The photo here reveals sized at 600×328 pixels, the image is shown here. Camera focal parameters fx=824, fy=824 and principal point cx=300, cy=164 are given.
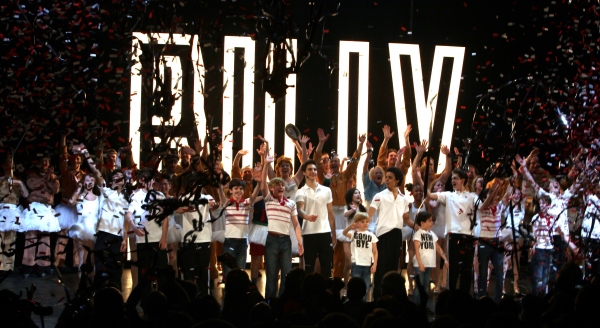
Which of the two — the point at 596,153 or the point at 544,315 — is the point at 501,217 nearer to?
the point at 596,153

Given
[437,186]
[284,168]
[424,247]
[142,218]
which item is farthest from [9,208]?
[437,186]

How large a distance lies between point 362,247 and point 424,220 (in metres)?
0.67

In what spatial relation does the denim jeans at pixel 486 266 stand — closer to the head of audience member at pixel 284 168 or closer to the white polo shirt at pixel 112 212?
the head of audience member at pixel 284 168

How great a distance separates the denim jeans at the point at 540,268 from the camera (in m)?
8.16

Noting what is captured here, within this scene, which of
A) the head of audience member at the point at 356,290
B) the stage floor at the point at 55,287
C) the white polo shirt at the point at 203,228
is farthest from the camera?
the white polo shirt at the point at 203,228

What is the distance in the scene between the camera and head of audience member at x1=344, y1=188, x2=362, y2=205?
27.2ft

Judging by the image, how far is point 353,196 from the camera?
27.3ft

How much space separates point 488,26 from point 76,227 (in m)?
6.37

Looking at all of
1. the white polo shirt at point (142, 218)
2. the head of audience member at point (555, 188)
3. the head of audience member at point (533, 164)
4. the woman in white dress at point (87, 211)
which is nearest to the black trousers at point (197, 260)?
the white polo shirt at point (142, 218)

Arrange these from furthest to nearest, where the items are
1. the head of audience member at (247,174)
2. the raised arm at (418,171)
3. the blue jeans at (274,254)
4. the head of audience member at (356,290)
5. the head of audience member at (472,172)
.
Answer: the head of audience member at (472,172), the head of audience member at (247,174), the raised arm at (418,171), the blue jeans at (274,254), the head of audience member at (356,290)

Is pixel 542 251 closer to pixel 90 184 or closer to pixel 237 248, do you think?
pixel 237 248

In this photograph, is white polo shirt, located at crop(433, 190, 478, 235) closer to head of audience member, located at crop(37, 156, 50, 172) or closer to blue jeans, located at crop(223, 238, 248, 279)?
blue jeans, located at crop(223, 238, 248, 279)

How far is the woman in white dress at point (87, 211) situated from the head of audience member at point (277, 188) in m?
1.77

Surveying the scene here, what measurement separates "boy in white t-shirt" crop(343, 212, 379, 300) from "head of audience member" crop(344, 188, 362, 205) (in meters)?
0.29
